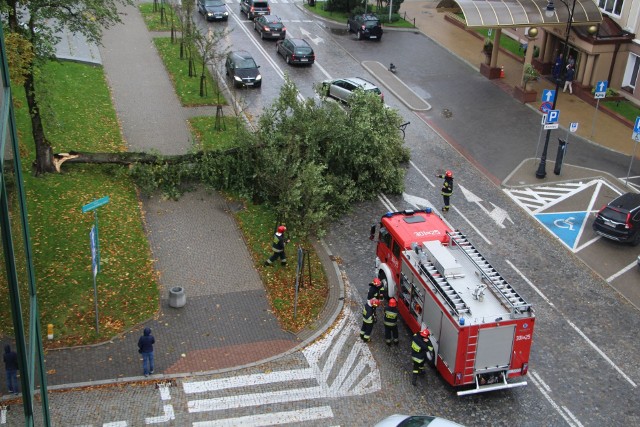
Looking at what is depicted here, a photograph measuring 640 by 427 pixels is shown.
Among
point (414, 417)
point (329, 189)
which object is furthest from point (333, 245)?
point (414, 417)

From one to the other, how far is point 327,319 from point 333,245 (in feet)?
13.5

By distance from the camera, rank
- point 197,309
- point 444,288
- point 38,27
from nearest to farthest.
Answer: point 444,288 → point 197,309 → point 38,27

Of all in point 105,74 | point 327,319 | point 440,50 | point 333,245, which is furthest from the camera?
point 440,50

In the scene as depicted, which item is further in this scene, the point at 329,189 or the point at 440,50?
the point at 440,50

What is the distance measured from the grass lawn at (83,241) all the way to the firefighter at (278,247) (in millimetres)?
3297

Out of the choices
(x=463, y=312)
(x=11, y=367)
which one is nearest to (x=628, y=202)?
(x=463, y=312)

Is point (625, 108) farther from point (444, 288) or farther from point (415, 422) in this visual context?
point (415, 422)

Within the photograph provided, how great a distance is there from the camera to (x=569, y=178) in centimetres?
2820

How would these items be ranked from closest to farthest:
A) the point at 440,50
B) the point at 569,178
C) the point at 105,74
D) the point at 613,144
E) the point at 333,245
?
the point at 333,245 < the point at 569,178 < the point at 613,144 < the point at 105,74 < the point at 440,50

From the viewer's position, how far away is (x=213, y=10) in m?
46.2

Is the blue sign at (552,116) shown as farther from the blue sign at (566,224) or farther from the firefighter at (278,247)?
the firefighter at (278,247)

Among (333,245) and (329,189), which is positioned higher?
(329,189)

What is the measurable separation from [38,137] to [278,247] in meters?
9.15

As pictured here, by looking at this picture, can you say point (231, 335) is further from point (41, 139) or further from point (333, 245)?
point (41, 139)
